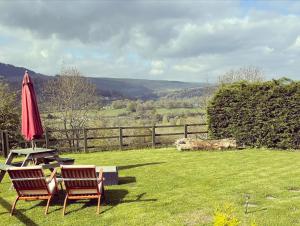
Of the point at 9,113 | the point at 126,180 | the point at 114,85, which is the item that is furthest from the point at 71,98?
the point at 114,85

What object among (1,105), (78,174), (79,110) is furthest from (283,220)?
(79,110)

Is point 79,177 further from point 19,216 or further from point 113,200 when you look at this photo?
point 19,216

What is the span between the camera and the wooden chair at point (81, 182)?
8.04 meters

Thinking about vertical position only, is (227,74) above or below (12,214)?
above

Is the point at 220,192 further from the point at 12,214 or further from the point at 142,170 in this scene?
the point at 12,214

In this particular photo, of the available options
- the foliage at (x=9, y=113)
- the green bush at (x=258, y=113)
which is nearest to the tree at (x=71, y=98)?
the foliage at (x=9, y=113)

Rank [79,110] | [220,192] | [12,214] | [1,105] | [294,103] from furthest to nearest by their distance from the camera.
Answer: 1. [79,110]
2. [1,105]
3. [294,103]
4. [220,192]
5. [12,214]

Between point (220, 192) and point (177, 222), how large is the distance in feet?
7.99

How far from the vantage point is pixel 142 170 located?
12758 millimetres

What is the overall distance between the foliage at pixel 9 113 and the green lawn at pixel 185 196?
42.8ft

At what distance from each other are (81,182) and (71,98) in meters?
27.8

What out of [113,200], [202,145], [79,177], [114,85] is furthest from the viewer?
[114,85]

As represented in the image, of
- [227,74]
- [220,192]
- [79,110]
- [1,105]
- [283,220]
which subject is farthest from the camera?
[227,74]

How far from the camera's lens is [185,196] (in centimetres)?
900
